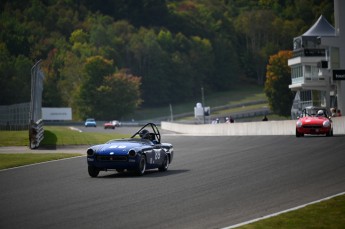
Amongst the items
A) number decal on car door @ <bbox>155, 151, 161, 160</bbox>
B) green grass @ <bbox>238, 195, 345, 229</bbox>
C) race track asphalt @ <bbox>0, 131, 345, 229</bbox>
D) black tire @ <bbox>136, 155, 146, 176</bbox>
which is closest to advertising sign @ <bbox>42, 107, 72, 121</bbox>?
race track asphalt @ <bbox>0, 131, 345, 229</bbox>

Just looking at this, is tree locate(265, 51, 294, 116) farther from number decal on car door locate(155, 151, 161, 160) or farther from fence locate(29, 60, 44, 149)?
number decal on car door locate(155, 151, 161, 160)

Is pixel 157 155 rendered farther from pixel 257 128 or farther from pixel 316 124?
pixel 257 128

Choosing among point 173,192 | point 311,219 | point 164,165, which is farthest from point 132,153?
point 311,219

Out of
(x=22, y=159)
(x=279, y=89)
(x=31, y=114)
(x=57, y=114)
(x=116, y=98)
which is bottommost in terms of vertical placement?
(x=22, y=159)

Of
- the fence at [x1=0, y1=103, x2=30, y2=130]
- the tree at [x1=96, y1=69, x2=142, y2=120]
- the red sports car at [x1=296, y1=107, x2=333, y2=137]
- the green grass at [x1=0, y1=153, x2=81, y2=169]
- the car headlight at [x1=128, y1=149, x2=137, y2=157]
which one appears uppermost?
the tree at [x1=96, y1=69, x2=142, y2=120]

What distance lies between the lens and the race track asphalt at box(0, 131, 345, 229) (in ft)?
50.4

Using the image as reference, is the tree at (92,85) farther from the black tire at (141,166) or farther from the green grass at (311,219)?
the green grass at (311,219)

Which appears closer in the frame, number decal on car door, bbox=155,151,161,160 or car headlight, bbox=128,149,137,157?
car headlight, bbox=128,149,137,157

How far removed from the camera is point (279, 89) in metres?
161

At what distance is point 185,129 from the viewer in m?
87.7

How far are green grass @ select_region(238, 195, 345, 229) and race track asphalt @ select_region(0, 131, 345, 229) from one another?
589mm

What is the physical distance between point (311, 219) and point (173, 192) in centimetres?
523

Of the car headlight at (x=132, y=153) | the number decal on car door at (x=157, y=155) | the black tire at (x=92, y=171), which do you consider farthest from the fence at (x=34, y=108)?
the car headlight at (x=132, y=153)

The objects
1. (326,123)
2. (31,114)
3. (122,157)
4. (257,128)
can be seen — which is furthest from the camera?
(257,128)
